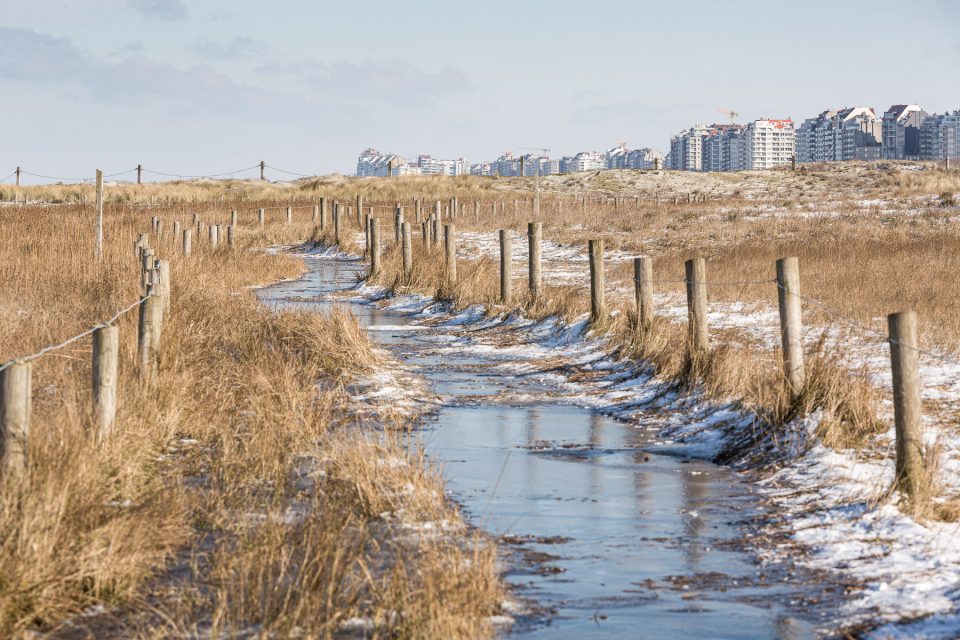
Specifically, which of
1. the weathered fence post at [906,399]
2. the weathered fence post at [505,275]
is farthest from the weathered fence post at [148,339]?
the weathered fence post at [505,275]

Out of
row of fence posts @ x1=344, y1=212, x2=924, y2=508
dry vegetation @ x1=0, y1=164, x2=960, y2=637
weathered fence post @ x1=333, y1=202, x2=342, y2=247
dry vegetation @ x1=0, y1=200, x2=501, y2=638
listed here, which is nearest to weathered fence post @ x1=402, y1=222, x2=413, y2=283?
dry vegetation @ x1=0, y1=164, x2=960, y2=637

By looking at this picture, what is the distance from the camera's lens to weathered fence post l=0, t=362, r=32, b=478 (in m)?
5.01

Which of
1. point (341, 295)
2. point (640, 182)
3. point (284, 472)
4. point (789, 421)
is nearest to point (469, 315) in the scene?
point (341, 295)

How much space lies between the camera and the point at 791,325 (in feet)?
28.3

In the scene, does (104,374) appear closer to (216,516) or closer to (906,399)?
(216,516)

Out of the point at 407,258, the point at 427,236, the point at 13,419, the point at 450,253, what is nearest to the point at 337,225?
the point at 427,236

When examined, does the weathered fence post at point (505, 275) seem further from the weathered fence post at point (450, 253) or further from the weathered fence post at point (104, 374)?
the weathered fence post at point (104, 374)

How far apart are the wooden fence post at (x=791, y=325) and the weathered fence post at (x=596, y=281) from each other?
5.15 meters

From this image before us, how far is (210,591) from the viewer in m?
4.94

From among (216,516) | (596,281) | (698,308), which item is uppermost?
(596,281)

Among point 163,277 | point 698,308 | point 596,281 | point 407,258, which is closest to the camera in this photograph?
point 163,277

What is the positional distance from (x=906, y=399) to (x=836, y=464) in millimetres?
1032

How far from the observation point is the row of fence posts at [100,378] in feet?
16.5

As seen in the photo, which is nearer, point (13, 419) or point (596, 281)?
point (13, 419)
